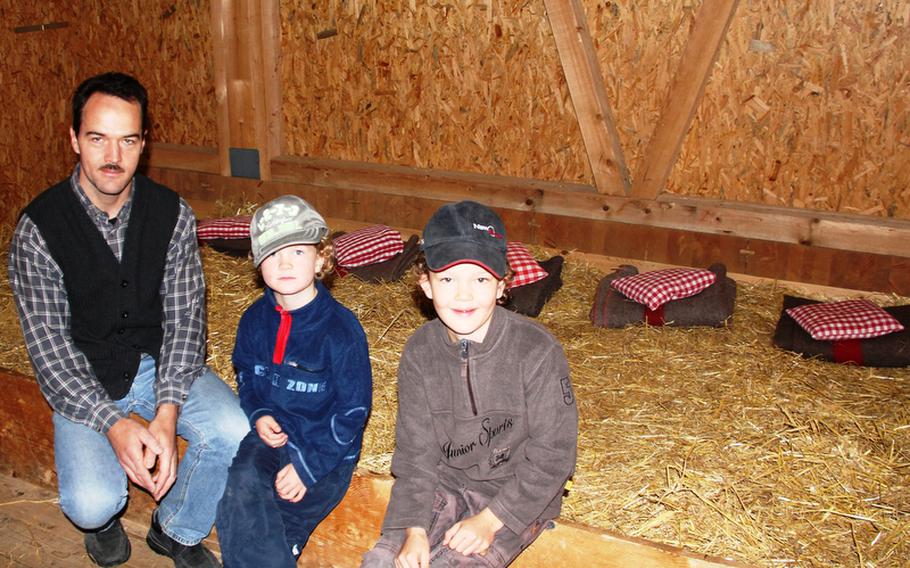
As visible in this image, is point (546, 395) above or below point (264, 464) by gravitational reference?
above

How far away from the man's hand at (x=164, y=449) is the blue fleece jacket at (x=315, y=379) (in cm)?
37

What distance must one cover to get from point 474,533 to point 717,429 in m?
1.61

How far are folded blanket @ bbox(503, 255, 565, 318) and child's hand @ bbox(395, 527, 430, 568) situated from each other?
2.51 metres

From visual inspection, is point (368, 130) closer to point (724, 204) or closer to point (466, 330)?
point (724, 204)

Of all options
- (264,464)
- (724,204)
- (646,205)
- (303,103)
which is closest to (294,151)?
(303,103)

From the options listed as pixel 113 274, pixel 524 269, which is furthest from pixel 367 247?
pixel 113 274

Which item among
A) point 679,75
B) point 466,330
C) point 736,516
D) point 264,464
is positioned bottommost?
point 736,516

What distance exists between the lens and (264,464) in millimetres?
2723

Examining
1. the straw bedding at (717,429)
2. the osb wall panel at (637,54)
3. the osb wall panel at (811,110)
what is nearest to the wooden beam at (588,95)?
the osb wall panel at (637,54)

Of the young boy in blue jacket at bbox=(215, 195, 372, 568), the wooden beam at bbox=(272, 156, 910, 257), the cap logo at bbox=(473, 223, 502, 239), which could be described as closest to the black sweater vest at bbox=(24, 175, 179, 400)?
the young boy in blue jacket at bbox=(215, 195, 372, 568)

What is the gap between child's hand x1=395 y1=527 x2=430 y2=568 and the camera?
7.73 ft

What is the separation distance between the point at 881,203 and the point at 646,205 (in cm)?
142

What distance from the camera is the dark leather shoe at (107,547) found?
323 centimetres

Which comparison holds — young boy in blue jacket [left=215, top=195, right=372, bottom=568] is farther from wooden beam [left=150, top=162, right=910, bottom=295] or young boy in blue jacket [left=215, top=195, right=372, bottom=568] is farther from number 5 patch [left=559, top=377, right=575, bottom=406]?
wooden beam [left=150, top=162, right=910, bottom=295]
